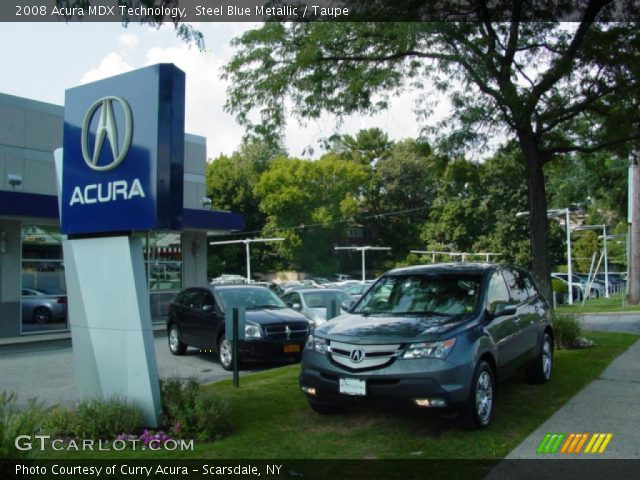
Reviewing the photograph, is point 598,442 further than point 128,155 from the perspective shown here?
No

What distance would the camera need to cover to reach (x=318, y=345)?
6531 millimetres

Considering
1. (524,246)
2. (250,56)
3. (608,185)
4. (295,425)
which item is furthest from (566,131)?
(524,246)

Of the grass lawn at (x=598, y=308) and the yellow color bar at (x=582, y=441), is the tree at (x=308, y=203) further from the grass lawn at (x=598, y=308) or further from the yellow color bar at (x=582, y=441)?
the yellow color bar at (x=582, y=441)

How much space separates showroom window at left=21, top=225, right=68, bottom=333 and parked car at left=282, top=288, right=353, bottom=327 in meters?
6.53

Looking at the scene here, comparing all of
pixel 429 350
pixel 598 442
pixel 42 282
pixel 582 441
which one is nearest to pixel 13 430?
pixel 429 350

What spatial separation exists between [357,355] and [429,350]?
71 cm

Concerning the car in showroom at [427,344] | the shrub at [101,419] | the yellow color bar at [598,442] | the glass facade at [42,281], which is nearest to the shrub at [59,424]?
the shrub at [101,419]

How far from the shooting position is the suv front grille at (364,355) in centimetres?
594

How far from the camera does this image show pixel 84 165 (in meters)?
6.70

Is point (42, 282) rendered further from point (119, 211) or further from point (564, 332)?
point (564, 332)

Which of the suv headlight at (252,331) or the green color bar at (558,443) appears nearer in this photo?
the green color bar at (558,443)

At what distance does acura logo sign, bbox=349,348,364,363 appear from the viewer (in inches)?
238

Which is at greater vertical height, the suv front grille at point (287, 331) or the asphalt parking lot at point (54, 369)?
the suv front grille at point (287, 331)

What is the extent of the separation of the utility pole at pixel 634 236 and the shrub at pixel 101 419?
24753mm
